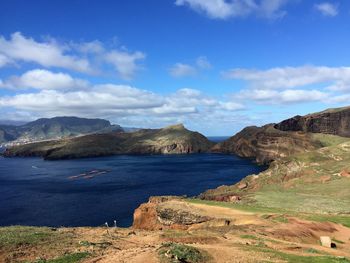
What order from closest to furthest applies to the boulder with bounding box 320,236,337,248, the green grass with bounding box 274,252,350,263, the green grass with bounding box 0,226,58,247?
1. the green grass with bounding box 274,252,350,263
2. the green grass with bounding box 0,226,58,247
3. the boulder with bounding box 320,236,337,248

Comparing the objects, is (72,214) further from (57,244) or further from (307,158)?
(307,158)

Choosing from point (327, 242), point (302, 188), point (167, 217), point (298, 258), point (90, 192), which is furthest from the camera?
point (90, 192)

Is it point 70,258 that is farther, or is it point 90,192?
point 90,192

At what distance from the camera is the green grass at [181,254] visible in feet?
88.0

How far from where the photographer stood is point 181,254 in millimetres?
27797

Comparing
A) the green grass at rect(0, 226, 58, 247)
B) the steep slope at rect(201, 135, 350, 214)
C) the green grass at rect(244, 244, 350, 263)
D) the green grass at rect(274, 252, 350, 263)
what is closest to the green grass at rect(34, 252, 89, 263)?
the green grass at rect(0, 226, 58, 247)

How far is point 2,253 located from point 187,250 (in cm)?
1354

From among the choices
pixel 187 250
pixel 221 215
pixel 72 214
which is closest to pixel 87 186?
pixel 72 214

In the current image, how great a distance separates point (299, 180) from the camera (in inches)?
4077

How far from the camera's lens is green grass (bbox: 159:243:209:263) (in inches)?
1056

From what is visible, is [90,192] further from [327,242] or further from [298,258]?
[298,258]

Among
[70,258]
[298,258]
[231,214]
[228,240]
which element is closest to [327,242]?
[228,240]

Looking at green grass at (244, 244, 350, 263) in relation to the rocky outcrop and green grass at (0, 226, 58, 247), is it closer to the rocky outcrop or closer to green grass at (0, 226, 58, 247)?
green grass at (0, 226, 58, 247)

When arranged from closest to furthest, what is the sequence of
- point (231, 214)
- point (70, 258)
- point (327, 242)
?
1. point (70, 258)
2. point (327, 242)
3. point (231, 214)
